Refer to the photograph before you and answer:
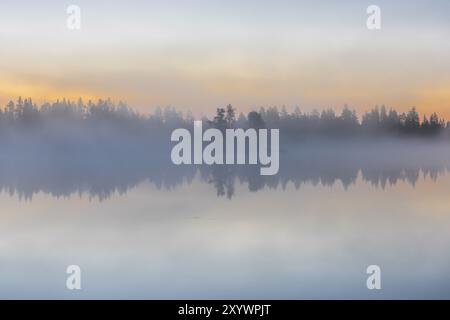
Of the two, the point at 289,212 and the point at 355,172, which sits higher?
the point at 355,172

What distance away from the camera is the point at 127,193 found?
459 cm

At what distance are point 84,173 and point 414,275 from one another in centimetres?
278

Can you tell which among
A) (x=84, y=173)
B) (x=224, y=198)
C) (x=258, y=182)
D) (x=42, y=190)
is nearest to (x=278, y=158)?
(x=258, y=182)

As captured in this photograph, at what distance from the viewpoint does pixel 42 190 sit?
15.0 ft

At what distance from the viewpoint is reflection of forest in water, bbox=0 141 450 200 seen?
4.29 m

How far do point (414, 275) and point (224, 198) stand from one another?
5.17 ft

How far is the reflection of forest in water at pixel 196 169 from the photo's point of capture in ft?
14.1

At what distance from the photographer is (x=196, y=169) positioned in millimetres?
4164
